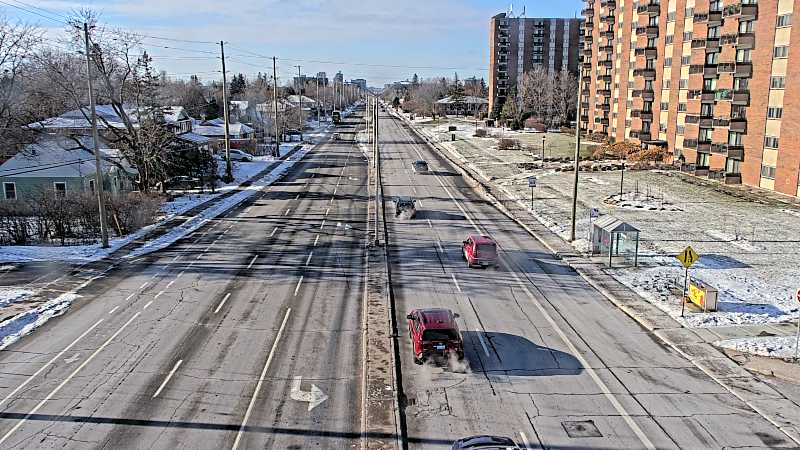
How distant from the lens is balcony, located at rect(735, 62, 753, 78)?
57594 mm

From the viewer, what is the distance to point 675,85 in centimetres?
7462

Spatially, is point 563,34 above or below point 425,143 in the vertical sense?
above

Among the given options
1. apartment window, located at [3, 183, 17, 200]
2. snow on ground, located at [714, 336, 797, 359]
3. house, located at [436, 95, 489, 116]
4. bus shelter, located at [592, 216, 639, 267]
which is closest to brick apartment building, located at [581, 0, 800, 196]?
bus shelter, located at [592, 216, 639, 267]

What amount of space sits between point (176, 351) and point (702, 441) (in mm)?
15368

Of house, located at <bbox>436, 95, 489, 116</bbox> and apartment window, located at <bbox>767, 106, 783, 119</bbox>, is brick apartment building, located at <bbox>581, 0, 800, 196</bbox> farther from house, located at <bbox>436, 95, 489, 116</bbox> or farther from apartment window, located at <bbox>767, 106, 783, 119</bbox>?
house, located at <bbox>436, 95, 489, 116</bbox>

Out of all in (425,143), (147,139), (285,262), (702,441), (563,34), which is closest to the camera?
(702,441)

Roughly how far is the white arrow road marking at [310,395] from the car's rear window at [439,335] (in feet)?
11.7

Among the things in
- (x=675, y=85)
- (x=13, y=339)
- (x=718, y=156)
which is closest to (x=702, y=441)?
(x=13, y=339)

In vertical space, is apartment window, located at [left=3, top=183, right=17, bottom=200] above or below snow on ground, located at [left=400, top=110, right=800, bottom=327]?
above

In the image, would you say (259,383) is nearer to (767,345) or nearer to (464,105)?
(767,345)

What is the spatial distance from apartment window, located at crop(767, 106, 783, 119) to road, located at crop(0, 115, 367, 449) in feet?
129

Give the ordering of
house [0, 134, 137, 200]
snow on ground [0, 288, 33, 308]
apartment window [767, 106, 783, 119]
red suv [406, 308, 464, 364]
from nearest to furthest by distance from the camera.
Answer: red suv [406, 308, 464, 364], snow on ground [0, 288, 33, 308], house [0, 134, 137, 200], apartment window [767, 106, 783, 119]

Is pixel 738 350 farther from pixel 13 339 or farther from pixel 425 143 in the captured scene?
pixel 425 143

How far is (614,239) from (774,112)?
3115 cm
